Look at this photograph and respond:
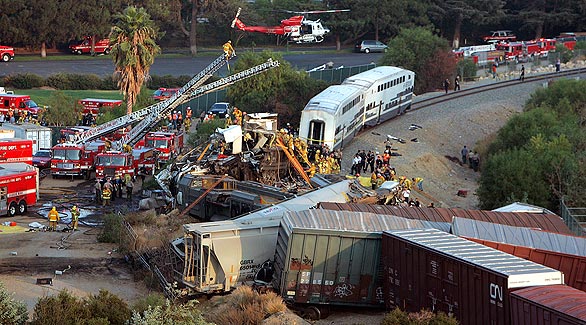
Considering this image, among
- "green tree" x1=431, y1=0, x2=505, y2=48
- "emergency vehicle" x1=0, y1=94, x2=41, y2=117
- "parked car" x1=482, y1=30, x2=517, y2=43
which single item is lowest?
"emergency vehicle" x1=0, y1=94, x2=41, y2=117

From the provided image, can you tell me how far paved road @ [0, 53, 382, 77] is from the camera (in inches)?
3364

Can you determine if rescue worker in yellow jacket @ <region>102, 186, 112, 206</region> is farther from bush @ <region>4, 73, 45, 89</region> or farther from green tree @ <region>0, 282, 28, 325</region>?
bush @ <region>4, 73, 45, 89</region>

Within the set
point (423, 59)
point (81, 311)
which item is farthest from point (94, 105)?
point (81, 311)

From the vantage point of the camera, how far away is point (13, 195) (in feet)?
130

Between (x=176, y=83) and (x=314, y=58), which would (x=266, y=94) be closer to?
(x=176, y=83)

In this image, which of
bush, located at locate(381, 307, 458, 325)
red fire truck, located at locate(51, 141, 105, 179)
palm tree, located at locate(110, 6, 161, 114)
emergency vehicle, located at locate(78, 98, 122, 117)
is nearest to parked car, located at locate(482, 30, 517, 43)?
emergency vehicle, located at locate(78, 98, 122, 117)

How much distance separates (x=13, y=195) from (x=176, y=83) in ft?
137

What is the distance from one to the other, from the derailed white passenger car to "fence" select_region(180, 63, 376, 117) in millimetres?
9835

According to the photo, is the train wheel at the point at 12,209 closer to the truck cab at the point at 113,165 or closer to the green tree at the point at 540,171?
the truck cab at the point at 113,165

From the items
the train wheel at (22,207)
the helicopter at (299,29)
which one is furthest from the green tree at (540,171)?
the helicopter at (299,29)

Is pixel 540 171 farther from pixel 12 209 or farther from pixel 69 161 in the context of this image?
pixel 69 161

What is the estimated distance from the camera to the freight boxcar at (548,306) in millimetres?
19938

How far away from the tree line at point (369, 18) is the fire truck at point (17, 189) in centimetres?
5558

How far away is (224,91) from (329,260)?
4436cm
